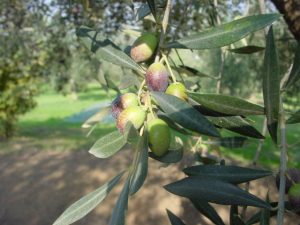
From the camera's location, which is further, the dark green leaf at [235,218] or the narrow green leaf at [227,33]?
the dark green leaf at [235,218]

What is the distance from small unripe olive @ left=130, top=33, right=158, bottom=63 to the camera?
739mm

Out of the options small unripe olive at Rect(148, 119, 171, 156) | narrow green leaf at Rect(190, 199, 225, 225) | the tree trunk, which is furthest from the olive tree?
the tree trunk

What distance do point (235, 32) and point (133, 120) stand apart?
227mm

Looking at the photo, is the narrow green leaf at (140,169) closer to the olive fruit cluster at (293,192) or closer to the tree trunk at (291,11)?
the olive fruit cluster at (293,192)

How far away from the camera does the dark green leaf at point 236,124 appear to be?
28.6 inches

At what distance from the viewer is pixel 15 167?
22.9ft

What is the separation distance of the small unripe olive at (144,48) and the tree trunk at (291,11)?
0.99 metres

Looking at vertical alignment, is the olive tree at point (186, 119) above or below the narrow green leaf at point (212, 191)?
above

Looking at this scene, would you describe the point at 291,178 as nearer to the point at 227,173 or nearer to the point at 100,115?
the point at 227,173

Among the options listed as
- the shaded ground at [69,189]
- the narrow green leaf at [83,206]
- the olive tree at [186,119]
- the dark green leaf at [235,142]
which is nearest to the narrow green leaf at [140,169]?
the olive tree at [186,119]

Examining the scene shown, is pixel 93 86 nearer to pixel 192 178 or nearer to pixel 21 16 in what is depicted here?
pixel 21 16

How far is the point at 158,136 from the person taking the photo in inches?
24.4

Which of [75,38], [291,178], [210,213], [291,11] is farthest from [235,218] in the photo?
A: [75,38]

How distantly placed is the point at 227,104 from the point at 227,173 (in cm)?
14
